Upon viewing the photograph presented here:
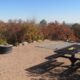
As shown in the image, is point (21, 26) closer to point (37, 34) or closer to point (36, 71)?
point (37, 34)

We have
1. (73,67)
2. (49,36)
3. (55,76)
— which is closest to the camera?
(55,76)

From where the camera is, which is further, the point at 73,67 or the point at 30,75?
the point at 73,67

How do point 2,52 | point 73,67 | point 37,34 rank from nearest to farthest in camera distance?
point 73,67
point 2,52
point 37,34

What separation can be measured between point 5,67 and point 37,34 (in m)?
10.3

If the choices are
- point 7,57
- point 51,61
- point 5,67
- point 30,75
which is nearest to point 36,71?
point 30,75

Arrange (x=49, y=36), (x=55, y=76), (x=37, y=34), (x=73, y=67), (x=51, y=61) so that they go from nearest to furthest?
(x=55, y=76), (x=73, y=67), (x=51, y=61), (x=37, y=34), (x=49, y=36)

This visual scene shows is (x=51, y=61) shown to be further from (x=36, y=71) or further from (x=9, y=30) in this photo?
(x=9, y=30)

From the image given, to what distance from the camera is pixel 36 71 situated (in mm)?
8156

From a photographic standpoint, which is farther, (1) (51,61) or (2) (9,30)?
(2) (9,30)

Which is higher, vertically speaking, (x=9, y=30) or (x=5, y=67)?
Result: (x=9, y=30)

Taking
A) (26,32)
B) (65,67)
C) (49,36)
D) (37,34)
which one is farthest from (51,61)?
(49,36)

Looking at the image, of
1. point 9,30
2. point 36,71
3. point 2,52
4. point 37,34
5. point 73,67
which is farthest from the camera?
point 37,34

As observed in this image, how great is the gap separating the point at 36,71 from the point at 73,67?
1.57m

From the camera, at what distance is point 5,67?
28.1 ft
